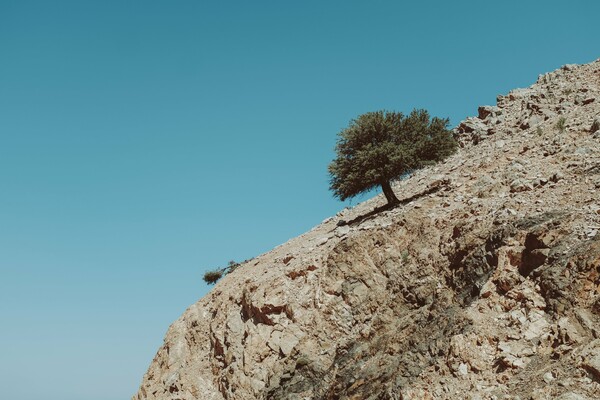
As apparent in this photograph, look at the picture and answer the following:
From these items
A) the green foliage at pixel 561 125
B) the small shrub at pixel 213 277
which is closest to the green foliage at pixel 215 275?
the small shrub at pixel 213 277

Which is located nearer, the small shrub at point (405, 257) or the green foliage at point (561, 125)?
the small shrub at point (405, 257)

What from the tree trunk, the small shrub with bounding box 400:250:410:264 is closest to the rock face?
the small shrub with bounding box 400:250:410:264

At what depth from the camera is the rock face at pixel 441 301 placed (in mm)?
14680

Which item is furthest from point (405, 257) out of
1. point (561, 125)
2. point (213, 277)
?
point (213, 277)

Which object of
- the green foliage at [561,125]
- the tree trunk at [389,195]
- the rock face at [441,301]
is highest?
the tree trunk at [389,195]

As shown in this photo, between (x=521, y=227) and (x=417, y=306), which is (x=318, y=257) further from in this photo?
(x=521, y=227)

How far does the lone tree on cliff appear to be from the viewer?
2934cm

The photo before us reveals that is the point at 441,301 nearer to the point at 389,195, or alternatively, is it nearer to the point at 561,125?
the point at 389,195

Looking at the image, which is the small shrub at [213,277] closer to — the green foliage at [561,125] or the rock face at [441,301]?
the rock face at [441,301]

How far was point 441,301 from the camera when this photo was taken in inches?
717

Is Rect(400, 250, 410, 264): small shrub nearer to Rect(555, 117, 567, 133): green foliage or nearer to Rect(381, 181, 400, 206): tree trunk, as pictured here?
Rect(381, 181, 400, 206): tree trunk

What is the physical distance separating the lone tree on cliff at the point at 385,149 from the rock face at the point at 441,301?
1.58 meters

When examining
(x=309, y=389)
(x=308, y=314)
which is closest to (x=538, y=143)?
A: (x=308, y=314)

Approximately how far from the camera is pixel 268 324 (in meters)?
22.8
